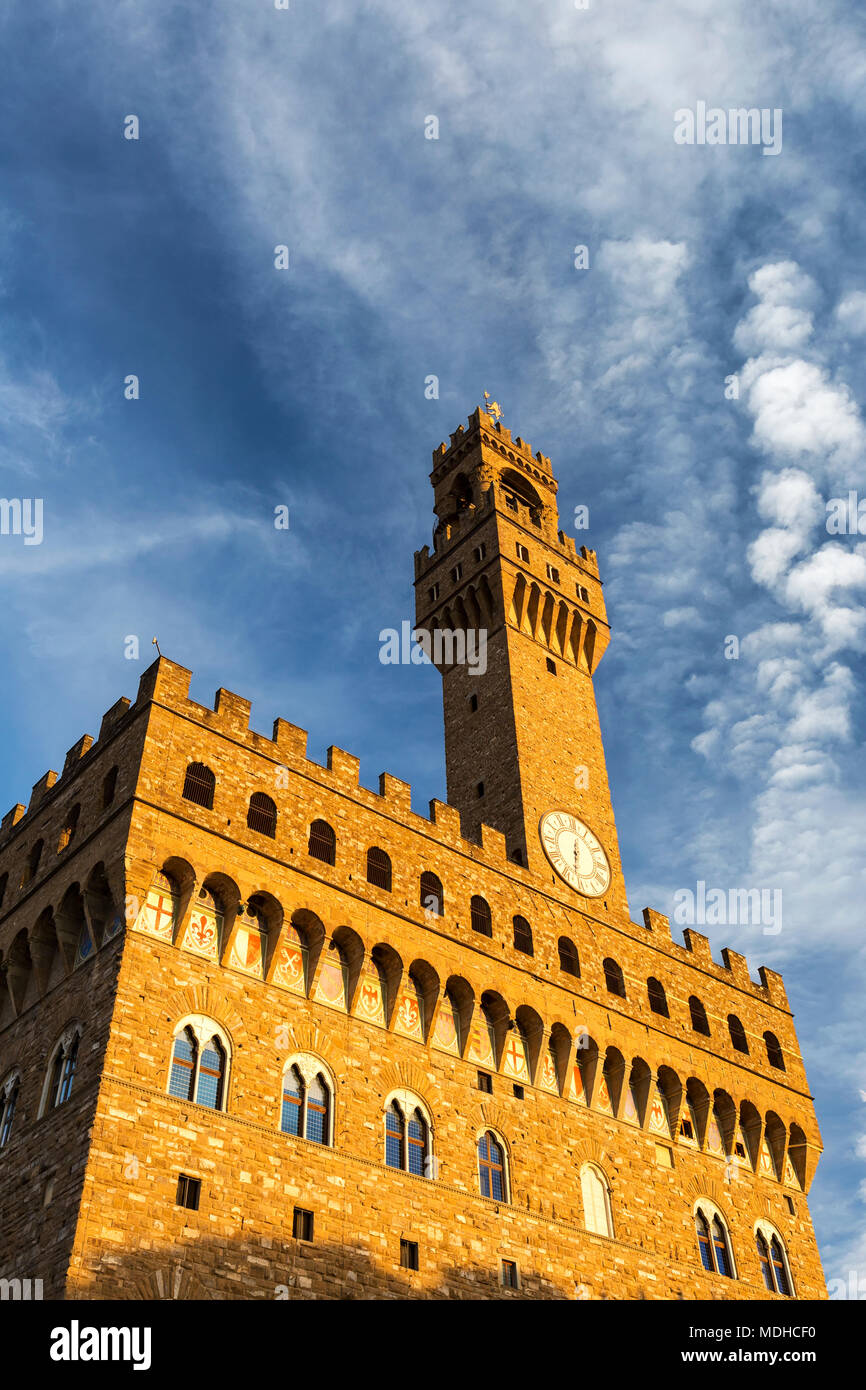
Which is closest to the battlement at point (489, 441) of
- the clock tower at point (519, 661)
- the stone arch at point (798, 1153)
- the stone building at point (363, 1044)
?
the clock tower at point (519, 661)

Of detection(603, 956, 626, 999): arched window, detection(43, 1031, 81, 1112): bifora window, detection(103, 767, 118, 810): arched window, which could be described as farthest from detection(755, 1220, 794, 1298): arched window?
detection(103, 767, 118, 810): arched window

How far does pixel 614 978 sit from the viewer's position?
33.4 m

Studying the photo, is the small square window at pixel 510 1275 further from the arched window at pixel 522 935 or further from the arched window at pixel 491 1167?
the arched window at pixel 522 935

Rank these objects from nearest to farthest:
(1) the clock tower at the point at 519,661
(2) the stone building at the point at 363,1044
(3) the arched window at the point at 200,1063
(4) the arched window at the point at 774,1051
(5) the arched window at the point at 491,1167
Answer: (2) the stone building at the point at 363,1044
(3) the arched window at the point at 200,1063
(5) the arched window at the point at 491,1167
(1) the clock tower at the point at 519,661
(4) the arched window at the point at 774,1051

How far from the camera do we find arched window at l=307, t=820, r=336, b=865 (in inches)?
1102

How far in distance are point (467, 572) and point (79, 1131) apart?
974 inches

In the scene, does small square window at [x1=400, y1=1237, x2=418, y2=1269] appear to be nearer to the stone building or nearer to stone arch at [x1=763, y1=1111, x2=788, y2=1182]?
the stone building

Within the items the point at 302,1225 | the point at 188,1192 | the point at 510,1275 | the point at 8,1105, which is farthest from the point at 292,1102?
the point at 510,1275

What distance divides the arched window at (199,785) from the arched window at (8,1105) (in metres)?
6.77

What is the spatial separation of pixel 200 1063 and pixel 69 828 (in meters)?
7.29

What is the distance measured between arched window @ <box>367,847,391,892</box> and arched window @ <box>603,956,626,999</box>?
25.4 ft

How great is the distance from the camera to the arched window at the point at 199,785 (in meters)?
26.4

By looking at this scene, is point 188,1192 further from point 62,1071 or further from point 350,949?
point 350,949
